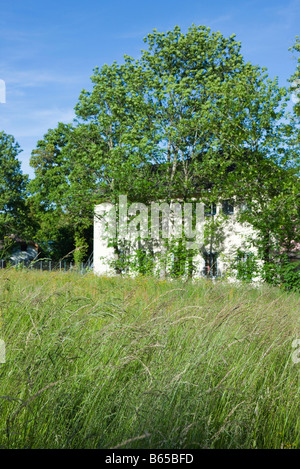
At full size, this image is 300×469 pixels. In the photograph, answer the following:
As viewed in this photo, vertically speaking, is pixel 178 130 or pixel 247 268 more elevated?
pixel 178 130

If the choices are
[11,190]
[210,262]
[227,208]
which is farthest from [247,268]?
[11,190]

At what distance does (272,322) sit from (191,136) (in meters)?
18.8

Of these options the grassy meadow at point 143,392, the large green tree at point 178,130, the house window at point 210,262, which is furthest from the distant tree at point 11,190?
the grassy meadow at point 143,392

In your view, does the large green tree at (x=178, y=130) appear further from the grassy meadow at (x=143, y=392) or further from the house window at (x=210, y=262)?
the grassy meadow at (x=143, y=392)

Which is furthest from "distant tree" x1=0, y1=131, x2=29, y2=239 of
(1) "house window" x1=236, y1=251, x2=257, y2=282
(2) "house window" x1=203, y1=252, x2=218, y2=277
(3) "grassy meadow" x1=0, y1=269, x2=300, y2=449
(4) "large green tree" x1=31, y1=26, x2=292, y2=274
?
(3) "grassy meadow" x1=0, y1=269, x2=300, y2=449

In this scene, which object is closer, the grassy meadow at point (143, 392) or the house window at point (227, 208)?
the grassy meadow at point (143, 392)

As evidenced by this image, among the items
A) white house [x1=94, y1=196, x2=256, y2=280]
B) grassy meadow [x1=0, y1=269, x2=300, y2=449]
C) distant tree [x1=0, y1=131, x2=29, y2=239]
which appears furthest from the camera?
distant tree [x1=0, y1=131, x2=29, y2=239]

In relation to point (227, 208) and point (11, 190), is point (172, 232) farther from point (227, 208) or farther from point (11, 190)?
point (11, 190)

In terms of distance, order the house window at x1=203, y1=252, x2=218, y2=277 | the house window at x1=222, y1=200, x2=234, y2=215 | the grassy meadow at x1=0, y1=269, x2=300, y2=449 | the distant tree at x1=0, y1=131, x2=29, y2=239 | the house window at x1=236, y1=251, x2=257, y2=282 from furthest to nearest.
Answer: the distant tree at x1=0, y1=131, x2=29, y2=239 < the house window at x1=203, y1=252, x2=218, y2=277 < the house window at x1=222, y1=200, x2=234, y2=215 < the house window at x1=236, y1=251, x2=257, y2=282 < the grassy meadow at x1=0, y1=269, x2=300, y2=449

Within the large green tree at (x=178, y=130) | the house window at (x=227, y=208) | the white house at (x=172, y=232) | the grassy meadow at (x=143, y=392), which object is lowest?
the grassy meadow at (x=143, y=392)

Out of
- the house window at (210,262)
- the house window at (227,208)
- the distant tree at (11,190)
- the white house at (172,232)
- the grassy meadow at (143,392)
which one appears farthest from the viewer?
the distant tree at (11,190)

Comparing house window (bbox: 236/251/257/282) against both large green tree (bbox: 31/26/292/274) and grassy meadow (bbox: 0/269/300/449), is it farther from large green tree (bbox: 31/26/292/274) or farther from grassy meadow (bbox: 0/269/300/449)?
grassy meadow (bbox: 0/269/300/449)
